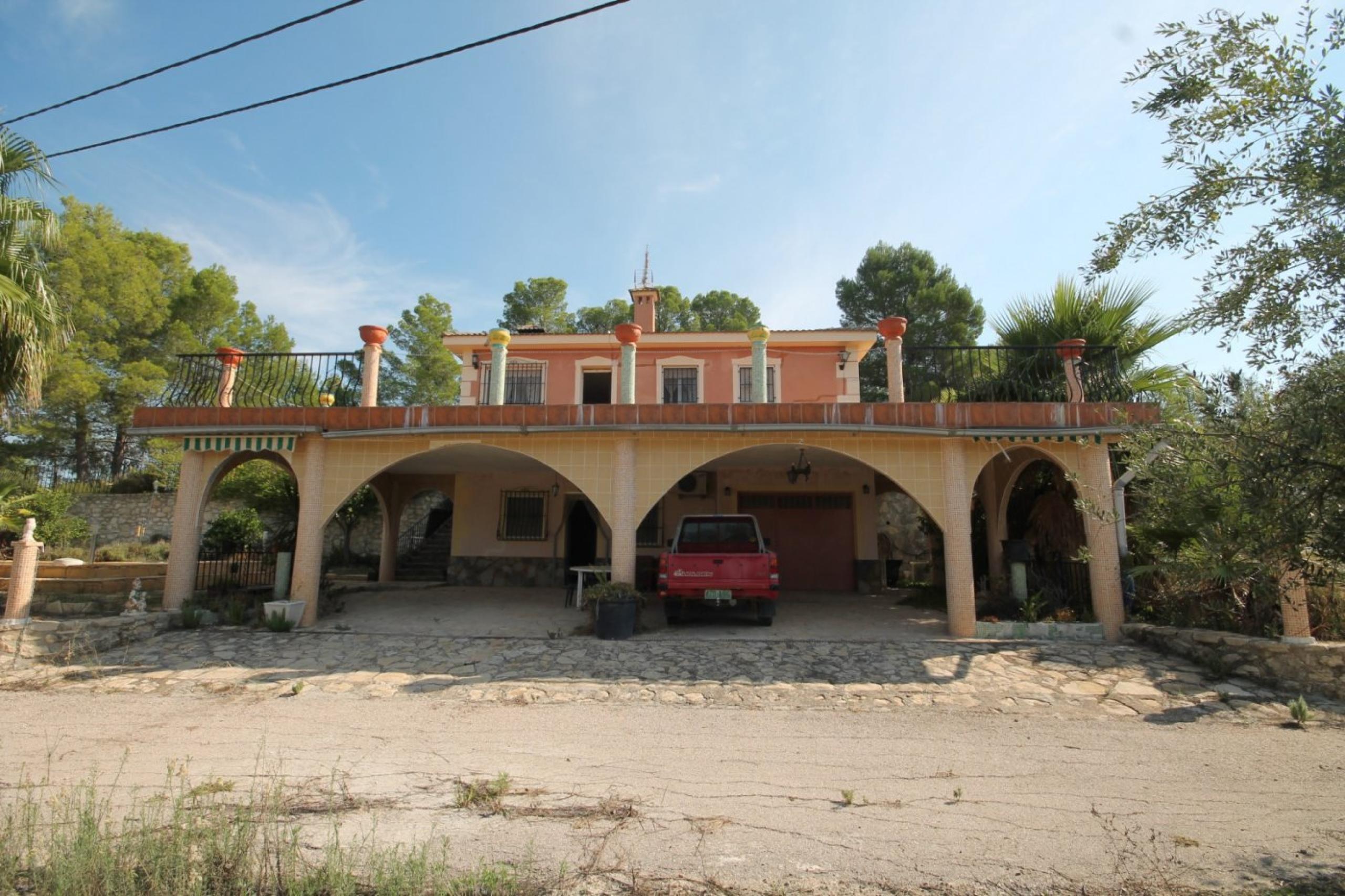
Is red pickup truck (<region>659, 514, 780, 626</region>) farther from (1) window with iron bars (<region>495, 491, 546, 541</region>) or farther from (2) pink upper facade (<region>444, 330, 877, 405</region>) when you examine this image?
(2) pink upper facade (<region>444, 330, 877, 405</region>)

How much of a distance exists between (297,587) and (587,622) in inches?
178

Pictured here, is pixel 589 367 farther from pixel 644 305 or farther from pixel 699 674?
pixel 699 674

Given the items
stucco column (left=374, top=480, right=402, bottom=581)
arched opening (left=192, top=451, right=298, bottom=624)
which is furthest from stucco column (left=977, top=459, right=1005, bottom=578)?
stucco column (left=374, top=480, right=402, bottom=581)

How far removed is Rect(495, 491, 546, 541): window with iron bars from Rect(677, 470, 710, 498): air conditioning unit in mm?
3381

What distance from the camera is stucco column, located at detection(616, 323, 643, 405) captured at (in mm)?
10875

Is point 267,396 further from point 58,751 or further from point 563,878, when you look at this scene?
point 563,878

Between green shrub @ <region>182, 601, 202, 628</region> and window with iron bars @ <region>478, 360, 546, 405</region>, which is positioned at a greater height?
window with iron bars @ <region>478, 360, 546, 405</region>

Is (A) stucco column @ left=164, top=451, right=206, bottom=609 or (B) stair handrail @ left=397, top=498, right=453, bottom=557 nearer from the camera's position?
(A) stucco column @ left=164, top=451, right=206, bottom=609

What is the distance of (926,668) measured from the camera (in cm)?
820

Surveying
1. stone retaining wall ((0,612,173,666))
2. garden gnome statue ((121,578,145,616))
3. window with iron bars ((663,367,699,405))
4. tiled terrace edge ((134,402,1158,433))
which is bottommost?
stone retaining wall ((0,612,173,666))

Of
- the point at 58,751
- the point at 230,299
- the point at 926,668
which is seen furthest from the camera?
the point at 230,299

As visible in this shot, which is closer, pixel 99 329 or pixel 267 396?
pixel 267 396

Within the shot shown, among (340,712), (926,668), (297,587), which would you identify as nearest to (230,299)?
(297,587)

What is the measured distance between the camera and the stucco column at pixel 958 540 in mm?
9766
